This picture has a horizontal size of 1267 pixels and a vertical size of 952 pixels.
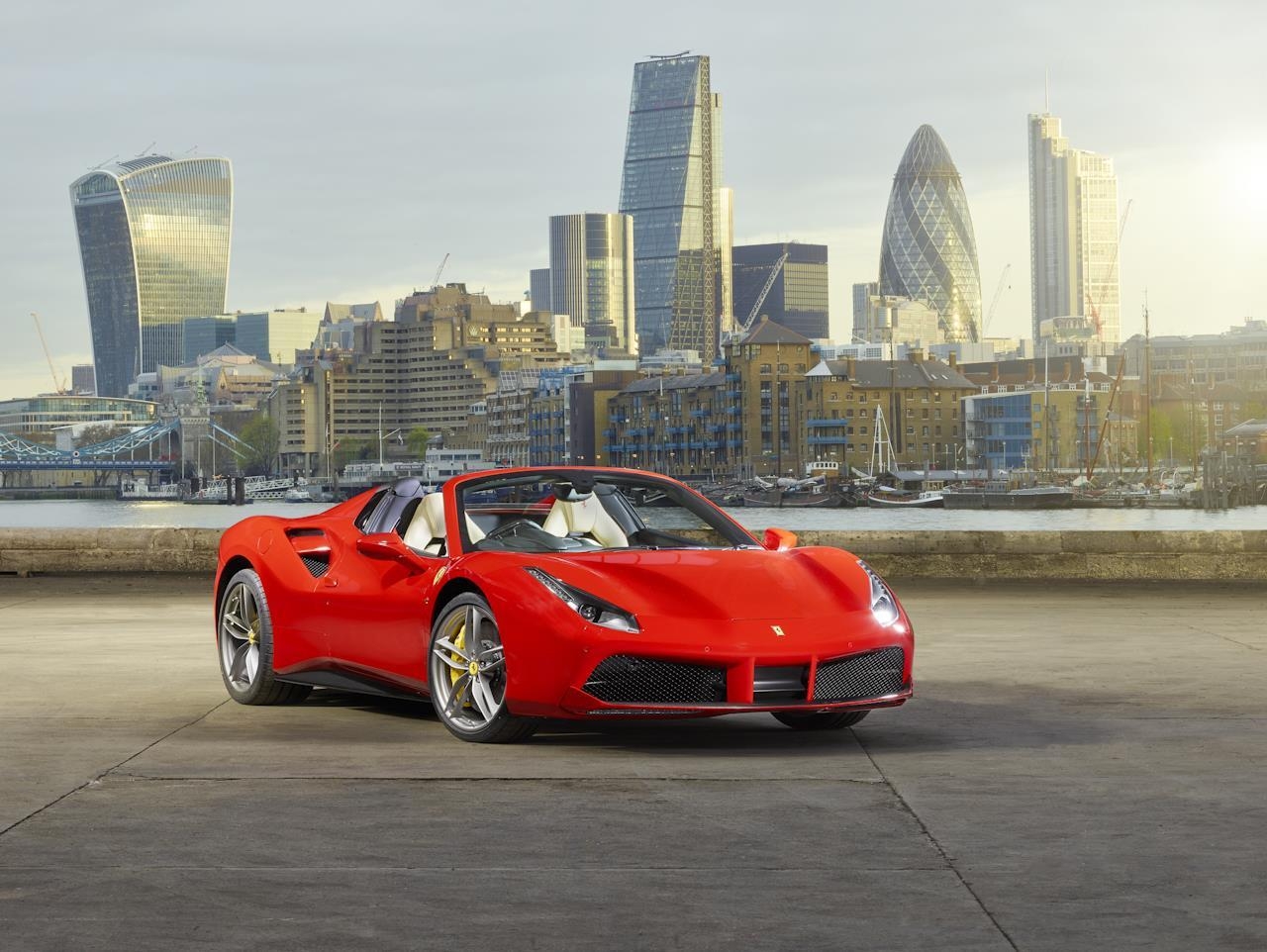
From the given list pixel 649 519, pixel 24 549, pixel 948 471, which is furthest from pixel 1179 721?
pixel 948 471

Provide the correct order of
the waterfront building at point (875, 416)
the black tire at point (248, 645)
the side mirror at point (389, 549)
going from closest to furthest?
the side mirror at point (389, 549), the black tire at point (248, 645), the waterfront building at point (875, 416)

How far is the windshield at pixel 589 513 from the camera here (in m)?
8.00

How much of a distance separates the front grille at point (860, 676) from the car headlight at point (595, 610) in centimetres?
78

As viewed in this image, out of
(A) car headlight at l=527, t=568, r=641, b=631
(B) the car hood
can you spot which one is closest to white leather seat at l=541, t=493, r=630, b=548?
(B) the car hood

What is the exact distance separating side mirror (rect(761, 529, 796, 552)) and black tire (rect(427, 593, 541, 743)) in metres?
1.37

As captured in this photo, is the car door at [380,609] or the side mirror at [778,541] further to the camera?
the side mirror at [778,541]

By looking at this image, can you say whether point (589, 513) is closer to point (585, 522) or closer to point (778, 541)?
point (585, 522)

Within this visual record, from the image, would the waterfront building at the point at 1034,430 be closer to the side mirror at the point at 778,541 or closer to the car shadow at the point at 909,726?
the car shadow at the point at 909,726

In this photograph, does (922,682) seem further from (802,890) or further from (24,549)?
(24,549)

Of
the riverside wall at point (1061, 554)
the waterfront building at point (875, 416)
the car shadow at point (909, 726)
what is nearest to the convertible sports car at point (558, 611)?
the car shadow at point (909, 726)

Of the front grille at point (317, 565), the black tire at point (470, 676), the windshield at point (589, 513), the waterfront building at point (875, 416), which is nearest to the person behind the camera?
the black tire at point (470, 676)

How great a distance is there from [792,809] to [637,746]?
157cm

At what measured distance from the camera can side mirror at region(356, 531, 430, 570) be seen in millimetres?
7891

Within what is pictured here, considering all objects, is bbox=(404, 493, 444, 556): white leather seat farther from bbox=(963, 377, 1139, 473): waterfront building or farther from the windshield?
bbox=(963, 377, 1139, 473): waterfront building
